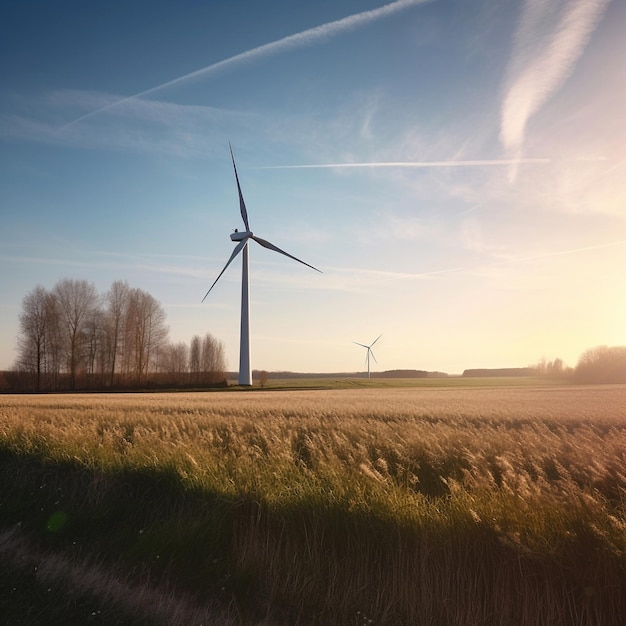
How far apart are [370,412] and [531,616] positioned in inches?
661

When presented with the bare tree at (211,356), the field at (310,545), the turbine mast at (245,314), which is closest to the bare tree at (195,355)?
the bare tree at (211,356)

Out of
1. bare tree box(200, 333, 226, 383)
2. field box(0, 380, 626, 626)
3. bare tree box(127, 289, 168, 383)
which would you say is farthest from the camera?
bare tree box(200, 333, 226, 383)

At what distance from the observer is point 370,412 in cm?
2162

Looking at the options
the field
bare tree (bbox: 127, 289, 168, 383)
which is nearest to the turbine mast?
bare tree (bbox: 127, 289, 168, 383)

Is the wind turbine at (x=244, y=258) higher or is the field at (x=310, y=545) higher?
the wind turbine at (x=244, y=258)

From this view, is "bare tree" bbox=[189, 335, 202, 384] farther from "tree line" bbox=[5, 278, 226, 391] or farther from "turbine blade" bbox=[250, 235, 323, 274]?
"turbine blade" bbox=[250, 235, 323, 274]

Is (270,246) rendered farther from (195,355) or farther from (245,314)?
(195,355)

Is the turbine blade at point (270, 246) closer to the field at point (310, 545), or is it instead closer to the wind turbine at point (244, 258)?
the wind turbine at point (244, 258)

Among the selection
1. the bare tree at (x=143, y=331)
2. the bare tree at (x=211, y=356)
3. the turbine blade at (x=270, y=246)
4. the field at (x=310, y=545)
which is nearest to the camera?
the field at (x=310, y=545)

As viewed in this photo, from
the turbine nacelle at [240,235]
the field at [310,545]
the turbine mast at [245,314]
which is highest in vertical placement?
the turbine nacelle at [240,235]

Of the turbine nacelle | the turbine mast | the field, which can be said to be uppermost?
the turbine nacelle

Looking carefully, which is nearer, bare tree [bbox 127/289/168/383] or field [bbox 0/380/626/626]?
field [bbox 0/380/626/626]

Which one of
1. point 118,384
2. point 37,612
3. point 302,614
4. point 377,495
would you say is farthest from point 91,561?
point 118,384

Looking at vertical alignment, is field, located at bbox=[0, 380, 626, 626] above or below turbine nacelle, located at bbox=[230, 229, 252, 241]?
below
